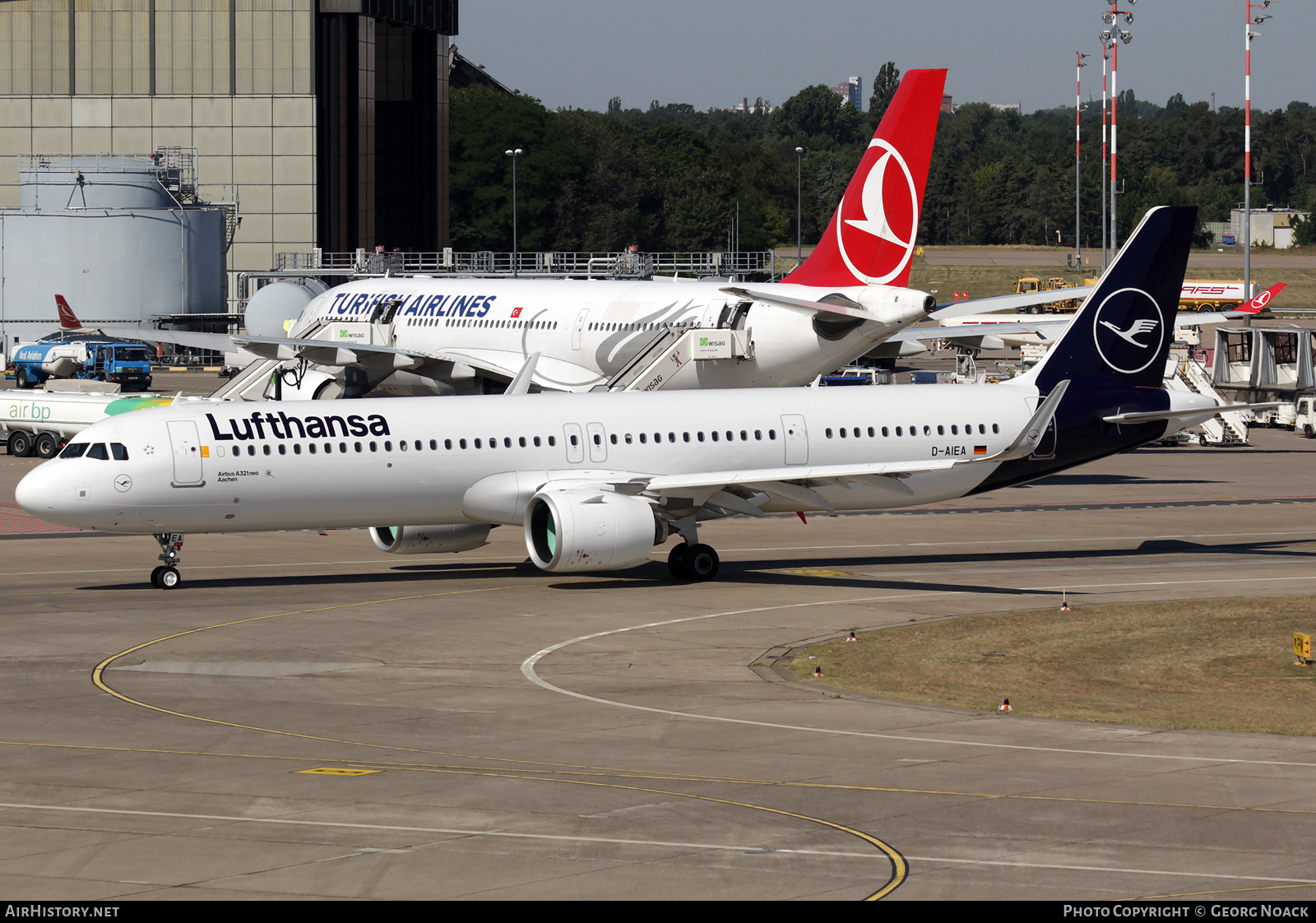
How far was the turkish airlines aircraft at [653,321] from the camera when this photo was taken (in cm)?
5134

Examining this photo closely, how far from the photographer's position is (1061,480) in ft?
198

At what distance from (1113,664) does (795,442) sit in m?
12.8

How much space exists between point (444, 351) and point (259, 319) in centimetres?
3872

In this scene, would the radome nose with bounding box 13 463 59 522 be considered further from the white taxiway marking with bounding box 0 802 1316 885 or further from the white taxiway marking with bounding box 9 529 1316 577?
the white taxiway marking with bounding box 0 802 1316 885

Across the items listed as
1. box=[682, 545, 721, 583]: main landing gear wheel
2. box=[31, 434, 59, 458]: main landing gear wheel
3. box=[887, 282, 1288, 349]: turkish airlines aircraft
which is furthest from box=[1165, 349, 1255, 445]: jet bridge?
box=[31, 434, 59, 458]: main landing gear wheel

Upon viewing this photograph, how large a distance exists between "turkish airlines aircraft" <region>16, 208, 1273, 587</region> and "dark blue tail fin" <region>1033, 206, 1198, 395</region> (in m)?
0.05

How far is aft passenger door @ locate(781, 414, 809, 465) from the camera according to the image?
39.9 metres

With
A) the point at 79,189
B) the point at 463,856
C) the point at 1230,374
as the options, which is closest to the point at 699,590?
the point at 463,856

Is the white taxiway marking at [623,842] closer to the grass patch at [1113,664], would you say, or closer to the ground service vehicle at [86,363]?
the grass patch at [1113,664]

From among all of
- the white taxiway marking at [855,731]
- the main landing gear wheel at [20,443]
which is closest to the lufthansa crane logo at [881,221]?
the white taxiway marking at [855,731]

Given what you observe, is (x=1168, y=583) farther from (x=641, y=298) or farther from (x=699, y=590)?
(x=641, y=298)

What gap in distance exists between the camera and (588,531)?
35.6 m

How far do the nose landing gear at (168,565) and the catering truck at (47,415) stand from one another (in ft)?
92.5

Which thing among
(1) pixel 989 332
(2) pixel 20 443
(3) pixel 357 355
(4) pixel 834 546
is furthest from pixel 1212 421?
(2) pixel 20 443
